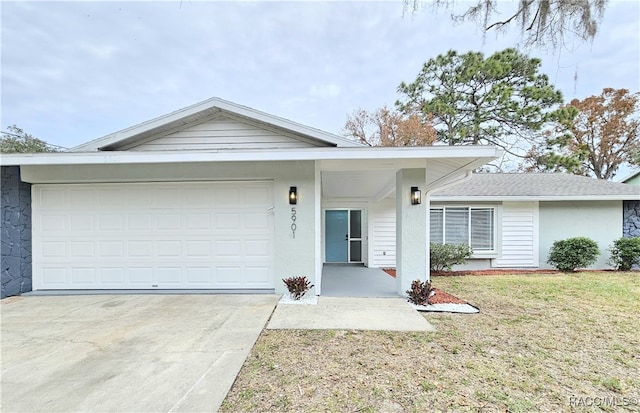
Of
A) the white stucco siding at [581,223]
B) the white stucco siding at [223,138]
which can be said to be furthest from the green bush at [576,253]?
the white stucco siding at [223,138]

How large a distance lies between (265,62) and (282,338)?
12.8 m

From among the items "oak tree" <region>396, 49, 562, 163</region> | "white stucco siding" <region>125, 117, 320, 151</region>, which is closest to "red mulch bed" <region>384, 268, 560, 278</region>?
"white stucco siding" <region>125, 117, 320, 151</region>

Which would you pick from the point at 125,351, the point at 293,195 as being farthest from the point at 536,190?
the point at 125,351

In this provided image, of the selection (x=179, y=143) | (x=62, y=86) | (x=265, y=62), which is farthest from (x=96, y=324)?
(x=62, y=86)

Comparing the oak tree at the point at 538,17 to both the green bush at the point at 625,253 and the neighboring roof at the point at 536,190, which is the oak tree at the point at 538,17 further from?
the green bush at the point at 625,253

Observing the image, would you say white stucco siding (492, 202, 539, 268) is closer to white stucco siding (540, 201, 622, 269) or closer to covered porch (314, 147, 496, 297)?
white stucco siding (540, 201, 622, 269)

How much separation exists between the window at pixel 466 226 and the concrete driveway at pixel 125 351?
22.2 feet

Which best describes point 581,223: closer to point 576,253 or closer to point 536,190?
point 576,253

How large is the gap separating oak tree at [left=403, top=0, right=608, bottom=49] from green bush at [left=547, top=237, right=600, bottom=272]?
8.48 m

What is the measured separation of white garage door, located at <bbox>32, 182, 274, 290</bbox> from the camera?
19.7 ft

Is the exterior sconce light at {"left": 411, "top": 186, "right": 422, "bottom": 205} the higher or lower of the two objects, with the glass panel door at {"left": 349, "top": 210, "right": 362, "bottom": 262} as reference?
higher

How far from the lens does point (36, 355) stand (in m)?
3.33

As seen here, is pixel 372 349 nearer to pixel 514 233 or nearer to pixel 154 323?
pixel 154 323

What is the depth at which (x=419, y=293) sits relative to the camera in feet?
17.3
